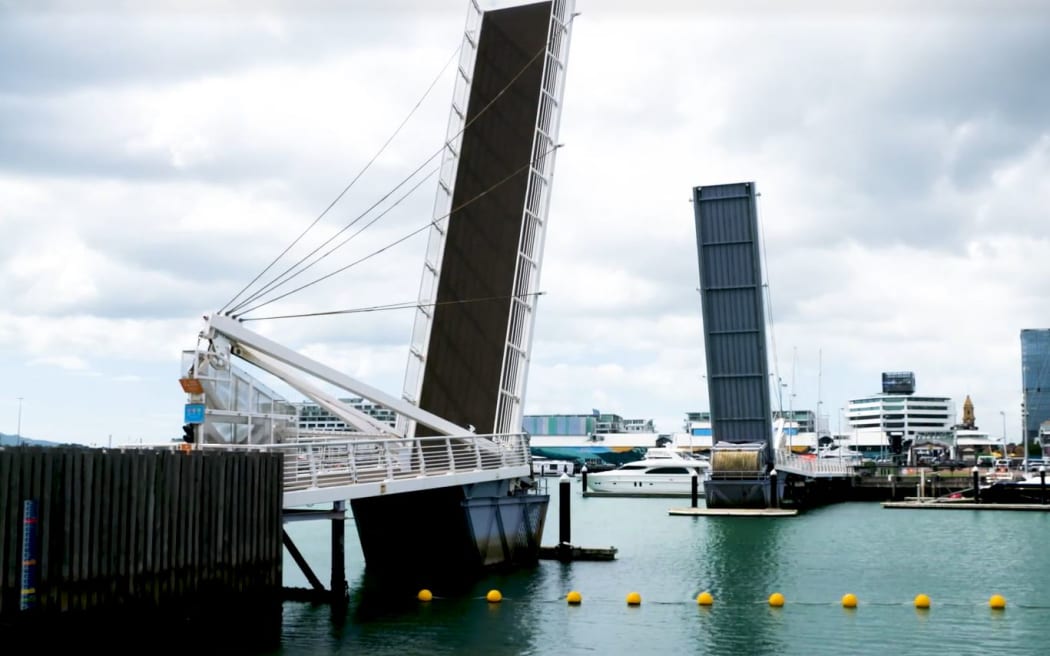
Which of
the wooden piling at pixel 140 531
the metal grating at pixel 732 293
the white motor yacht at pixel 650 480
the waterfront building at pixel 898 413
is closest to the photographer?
the wooden piling at pixel 140 531

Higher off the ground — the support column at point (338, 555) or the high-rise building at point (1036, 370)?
the high-rise building at point (1036, 370)

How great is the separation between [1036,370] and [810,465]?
137m

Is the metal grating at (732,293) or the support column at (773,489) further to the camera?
the support column at (773,489)

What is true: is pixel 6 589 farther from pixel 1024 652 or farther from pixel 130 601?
pixel 1024 652

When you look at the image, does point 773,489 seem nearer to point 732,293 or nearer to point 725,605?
point 732,293

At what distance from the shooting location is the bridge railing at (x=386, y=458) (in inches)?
895

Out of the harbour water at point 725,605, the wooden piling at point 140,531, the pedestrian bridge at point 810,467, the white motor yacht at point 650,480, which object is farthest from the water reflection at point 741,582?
the white motor yacht at point 650,480

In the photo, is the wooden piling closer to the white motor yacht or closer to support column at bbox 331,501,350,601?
support column at bbox 331,501,350,601

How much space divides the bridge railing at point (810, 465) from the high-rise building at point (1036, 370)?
113m

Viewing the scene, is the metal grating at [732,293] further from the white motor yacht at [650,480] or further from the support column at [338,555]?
the support column at [338,555]

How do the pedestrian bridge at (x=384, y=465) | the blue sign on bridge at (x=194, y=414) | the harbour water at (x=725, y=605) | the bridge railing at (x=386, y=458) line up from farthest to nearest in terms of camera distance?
the bridge railing at (x=386, y=458)
the pedestrian bridge at (x=384, y=465)
the blue sign on bridge at (x=194, y=414)
the harbour water at (x=725, y=605)

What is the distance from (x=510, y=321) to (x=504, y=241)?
2.20 m

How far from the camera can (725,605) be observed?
2502 cm

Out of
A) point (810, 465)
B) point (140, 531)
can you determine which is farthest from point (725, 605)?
point (810, 465)
